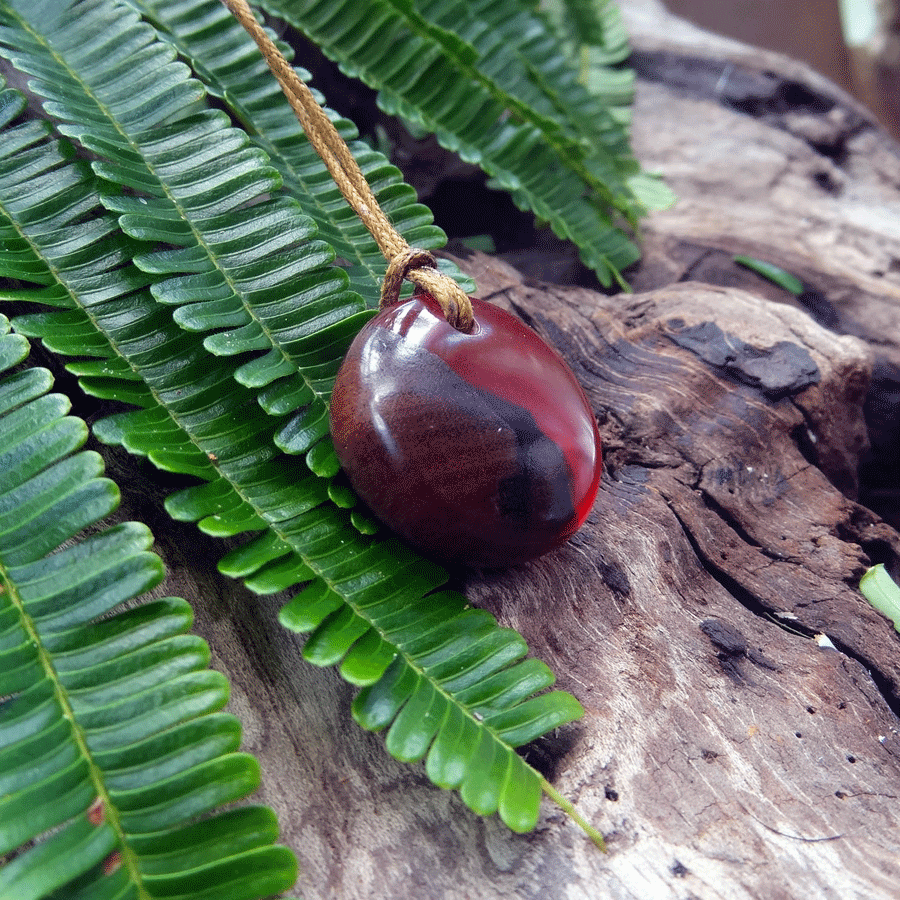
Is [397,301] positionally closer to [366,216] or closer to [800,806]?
[366,216]

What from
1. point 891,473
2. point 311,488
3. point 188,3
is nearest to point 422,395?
point 311,488

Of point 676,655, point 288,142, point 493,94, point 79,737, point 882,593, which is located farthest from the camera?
point 493,94

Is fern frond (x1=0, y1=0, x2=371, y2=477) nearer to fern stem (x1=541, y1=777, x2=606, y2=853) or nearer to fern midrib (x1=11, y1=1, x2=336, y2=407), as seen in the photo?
fern midrib (x1=11, y1=1, x2=336, y2=407)

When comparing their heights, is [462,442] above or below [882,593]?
above

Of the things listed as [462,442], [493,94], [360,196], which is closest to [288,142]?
[360,196]

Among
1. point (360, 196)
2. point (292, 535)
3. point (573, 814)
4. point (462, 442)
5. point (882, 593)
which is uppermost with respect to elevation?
point (360, 196)

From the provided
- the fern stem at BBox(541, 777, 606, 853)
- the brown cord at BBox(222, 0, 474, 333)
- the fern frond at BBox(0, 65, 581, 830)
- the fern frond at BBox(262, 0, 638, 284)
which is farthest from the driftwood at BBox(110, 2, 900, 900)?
the brown cord at BBox(222, 0, 474, 333)

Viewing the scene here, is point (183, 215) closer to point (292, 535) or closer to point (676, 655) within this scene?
point (292, 535)

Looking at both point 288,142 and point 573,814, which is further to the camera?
point 288,142
